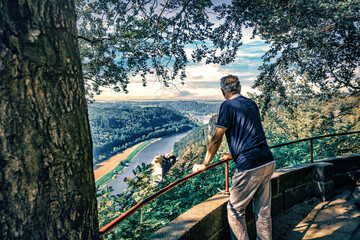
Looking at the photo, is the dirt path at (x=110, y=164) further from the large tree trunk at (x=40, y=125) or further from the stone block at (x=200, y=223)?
the large tree trunk at (x=40, y=125)

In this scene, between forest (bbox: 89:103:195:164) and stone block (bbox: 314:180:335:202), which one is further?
forest (bbox: 89:103:195:164)

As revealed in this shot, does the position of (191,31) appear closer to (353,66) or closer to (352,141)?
(353,66)

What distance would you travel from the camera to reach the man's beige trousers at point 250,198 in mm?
2098

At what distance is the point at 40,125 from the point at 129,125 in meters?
93.0

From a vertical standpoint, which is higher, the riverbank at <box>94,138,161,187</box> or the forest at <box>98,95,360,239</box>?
the forest at <box>98,95,360,239</box>

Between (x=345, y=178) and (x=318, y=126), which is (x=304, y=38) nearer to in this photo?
(x=345, y=178)

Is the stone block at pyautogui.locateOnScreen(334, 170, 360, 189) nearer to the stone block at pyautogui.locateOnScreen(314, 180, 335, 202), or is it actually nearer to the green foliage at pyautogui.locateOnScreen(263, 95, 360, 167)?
the stone block at pyautogui.locateOnScreen(314, 180, 335, 202)

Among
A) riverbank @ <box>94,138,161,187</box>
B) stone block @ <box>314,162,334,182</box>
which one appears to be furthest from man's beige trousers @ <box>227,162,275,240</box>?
riverbank @ <box>94,138,161,187</box>

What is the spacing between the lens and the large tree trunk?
95cm

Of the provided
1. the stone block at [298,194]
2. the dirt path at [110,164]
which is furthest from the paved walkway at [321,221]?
the dirt path at [110,164]

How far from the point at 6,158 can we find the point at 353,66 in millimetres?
8694

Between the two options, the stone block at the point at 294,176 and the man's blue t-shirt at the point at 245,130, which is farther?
the stone block at the point at 294,176

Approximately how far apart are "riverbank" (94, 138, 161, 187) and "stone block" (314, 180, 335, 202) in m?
48.5

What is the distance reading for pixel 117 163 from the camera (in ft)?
220
